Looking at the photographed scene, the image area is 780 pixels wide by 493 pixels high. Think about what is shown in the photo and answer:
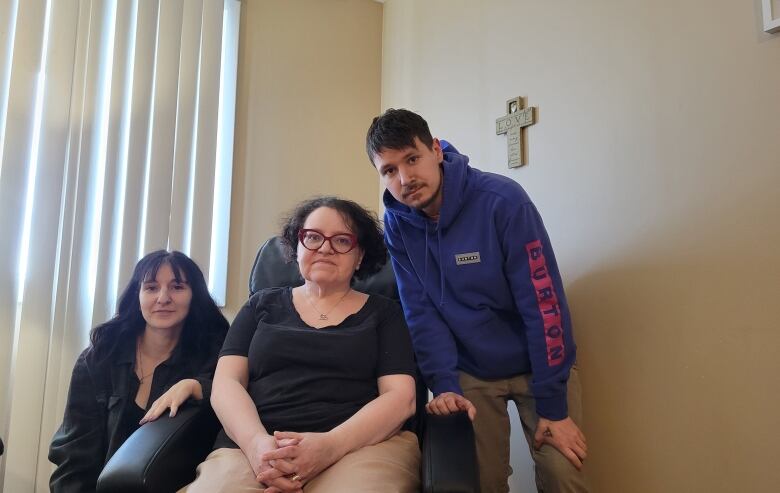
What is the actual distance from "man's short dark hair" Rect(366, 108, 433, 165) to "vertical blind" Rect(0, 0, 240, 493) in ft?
3.55

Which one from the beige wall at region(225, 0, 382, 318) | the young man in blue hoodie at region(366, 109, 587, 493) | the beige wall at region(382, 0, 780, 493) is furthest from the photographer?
the beige wall at region(225, 0, 382, 318)

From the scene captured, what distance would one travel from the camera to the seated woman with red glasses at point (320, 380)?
98 cm

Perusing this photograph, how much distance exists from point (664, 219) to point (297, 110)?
5.73ft

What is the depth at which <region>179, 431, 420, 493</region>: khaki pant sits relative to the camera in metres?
0.95

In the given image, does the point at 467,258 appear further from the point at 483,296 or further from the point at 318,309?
the point at 318,309

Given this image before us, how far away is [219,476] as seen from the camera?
0.98 m

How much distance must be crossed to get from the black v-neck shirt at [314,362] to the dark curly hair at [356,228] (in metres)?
0.19

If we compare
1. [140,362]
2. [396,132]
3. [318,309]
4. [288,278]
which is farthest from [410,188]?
[140,362]

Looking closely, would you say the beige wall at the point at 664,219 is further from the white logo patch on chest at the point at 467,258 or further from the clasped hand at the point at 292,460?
the clasped hand at the point at 292,460

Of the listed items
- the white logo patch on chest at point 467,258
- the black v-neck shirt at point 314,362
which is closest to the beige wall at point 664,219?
the white logo patch on chest at point 467,258

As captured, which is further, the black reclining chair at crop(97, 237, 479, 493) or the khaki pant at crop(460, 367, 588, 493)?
the khaki pant at crop(460, 367, 588, 493)

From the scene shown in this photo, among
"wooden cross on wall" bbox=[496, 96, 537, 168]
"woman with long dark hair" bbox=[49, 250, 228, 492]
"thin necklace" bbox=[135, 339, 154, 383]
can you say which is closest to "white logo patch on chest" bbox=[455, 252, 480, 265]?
"wooden cross on wall" bbox=[496, 96, 537, 168]

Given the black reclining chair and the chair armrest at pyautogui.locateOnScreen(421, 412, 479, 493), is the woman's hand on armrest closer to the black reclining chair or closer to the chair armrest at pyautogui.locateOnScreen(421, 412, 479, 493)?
the black reclining chair

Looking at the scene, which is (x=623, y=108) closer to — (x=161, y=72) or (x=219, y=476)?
(x=219, y=476)
